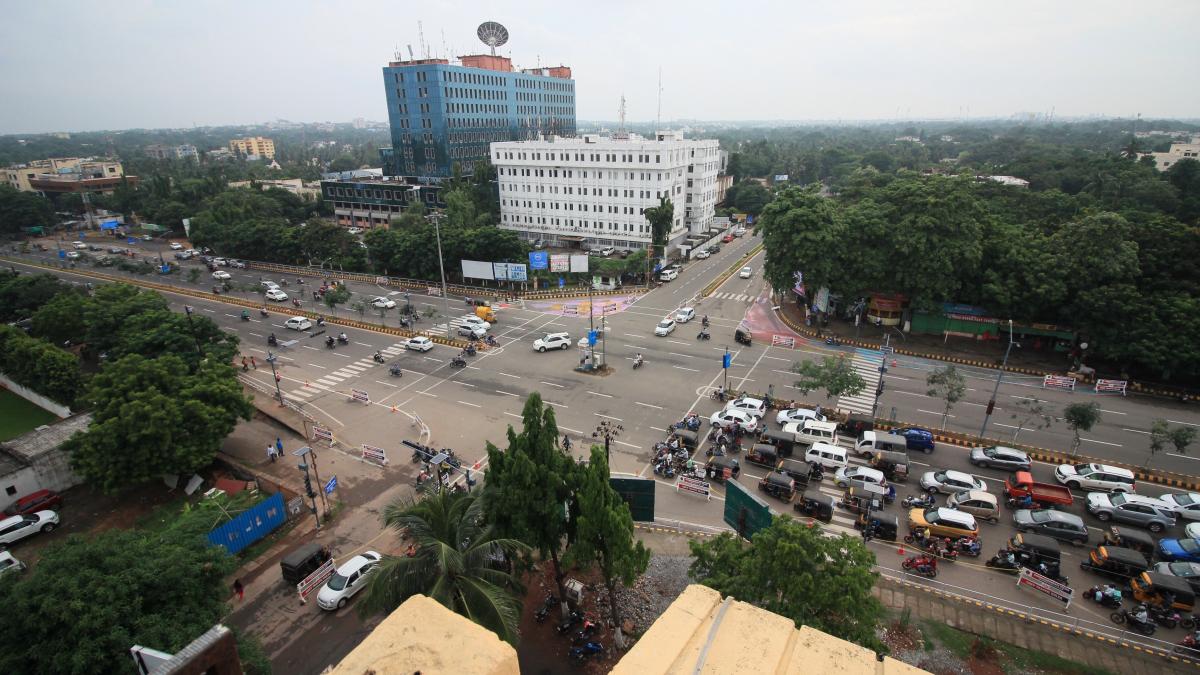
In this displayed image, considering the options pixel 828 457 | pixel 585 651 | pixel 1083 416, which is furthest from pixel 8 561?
pixel 1083 416

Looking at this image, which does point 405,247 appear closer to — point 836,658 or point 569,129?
point 836,658

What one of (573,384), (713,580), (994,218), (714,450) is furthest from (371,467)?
(994,218)

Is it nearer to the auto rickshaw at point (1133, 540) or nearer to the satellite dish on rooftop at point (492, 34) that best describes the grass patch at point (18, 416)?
the auto rickshaw at point (1133, 540)

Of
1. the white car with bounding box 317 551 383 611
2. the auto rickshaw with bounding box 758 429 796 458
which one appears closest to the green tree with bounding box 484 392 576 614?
the white car with bounding box 317 551 383 611

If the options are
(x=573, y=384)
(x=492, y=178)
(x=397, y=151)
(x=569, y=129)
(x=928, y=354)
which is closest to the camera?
(x=573, y=384)

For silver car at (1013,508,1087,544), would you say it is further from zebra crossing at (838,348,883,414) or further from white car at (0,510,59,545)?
white car at (0,510,59,545)

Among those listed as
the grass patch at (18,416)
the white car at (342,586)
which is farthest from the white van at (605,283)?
the grass patch at (18,416)
